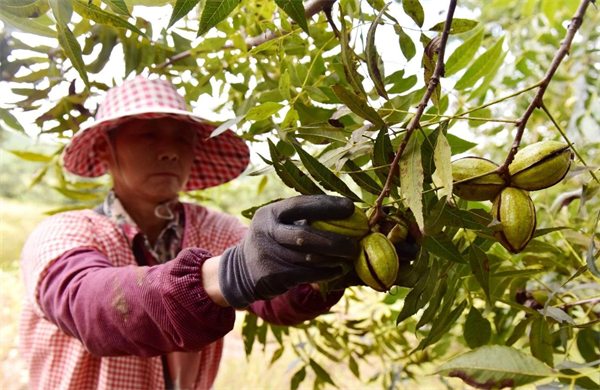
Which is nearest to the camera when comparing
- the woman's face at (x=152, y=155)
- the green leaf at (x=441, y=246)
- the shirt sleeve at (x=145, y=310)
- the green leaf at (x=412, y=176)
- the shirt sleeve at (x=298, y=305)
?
the green leaf at (x=412, y=176)

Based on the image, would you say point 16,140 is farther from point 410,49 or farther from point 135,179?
point 410,49

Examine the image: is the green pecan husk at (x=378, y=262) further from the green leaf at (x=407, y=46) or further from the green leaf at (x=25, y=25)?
the green leaf at (x=25, y=25)

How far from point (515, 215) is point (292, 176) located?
294 mm

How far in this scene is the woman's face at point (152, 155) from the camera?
141 centimetres

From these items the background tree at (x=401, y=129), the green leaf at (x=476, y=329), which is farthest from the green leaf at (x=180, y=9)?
the green leaf at (x=476, y=329)

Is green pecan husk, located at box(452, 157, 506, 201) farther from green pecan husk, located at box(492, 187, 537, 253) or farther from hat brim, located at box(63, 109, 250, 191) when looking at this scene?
hat brim, located at box(63, 109, 250, 191)

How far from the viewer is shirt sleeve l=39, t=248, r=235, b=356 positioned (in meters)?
0.89

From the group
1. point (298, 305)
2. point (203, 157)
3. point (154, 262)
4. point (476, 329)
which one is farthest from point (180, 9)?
point (203, 157)

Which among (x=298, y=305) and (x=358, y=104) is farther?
(x=298, y=305)

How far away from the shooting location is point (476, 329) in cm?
90

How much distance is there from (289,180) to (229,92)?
0.95 metres

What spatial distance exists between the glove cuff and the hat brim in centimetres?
69

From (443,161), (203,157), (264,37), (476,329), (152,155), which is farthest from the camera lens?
(203,157)

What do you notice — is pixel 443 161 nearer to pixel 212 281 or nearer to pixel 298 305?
pixel 212 281
